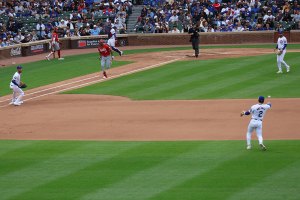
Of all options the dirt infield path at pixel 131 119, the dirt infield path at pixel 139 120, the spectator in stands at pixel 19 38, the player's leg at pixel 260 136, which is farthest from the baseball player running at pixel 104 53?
the player's leg at pixel 260 136

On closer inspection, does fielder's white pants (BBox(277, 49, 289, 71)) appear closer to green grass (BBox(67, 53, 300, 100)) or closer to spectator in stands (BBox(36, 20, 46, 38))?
green grass (BBox(67, 53, 300, 100))

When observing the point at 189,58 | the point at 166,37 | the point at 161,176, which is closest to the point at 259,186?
the point at 161,176

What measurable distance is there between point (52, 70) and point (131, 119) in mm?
14665

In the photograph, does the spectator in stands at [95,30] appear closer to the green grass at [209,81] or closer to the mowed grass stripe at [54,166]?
the green grass at [209,81]

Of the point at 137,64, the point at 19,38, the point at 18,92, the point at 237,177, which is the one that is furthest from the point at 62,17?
the point at 237,177

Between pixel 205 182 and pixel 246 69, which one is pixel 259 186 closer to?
pixel 205 182

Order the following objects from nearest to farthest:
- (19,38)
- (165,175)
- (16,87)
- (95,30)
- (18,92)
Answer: (165,175), (16,87), (18,92), (19,38), (95,30)

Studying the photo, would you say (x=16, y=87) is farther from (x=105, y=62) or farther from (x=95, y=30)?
(x=95, y=30)

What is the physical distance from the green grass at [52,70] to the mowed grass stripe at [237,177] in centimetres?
1652

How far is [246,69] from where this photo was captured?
3559 centimetres

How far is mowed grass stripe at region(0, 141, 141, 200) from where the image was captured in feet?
56.1

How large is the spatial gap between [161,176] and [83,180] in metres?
1.90

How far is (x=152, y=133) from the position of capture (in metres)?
22.8

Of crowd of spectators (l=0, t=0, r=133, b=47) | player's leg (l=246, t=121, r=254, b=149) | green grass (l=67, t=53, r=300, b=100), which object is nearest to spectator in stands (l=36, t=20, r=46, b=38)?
crowd of spectators (l=0, t=0, r=133, b=47)
